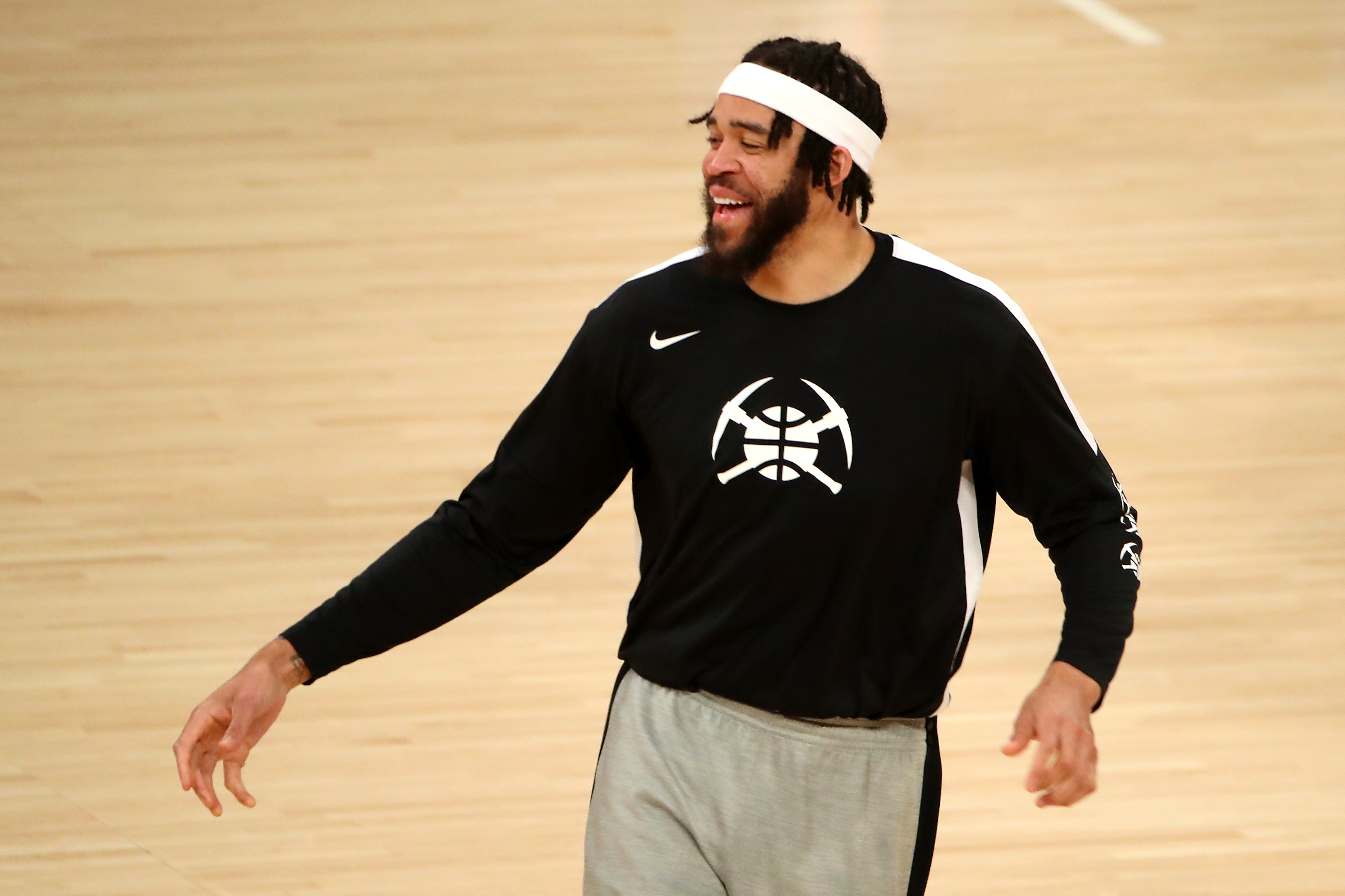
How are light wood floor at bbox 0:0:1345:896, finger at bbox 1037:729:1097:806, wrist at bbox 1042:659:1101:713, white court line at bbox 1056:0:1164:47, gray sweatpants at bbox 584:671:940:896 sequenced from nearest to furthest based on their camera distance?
finger at bbox 1037:729:1097:806, wrist at bbox 1042:659:1101:713, gray sweatpants at bbox 584:671:940:896, light wood floor at bbox 0:0:1345:896, white court line at bbox 1056:0:1164:47

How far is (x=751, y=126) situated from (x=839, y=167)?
12cm

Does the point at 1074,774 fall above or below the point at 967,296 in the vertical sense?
below

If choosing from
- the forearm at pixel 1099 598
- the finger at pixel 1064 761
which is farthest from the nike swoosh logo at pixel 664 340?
the finger at pixel 1064 761

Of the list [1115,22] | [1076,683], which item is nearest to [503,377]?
[1076,683]

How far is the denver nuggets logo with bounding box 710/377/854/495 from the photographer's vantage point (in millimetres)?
2271

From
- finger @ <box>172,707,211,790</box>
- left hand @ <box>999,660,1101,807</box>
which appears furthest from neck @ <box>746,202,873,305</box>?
finger @ <box>172,707,211,790</box>

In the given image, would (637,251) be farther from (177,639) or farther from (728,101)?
(728,101)

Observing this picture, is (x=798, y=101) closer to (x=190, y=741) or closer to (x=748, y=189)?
(x=748, y=189)

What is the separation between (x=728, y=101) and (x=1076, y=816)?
2070 mm

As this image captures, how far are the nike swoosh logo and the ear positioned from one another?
26 centimetres

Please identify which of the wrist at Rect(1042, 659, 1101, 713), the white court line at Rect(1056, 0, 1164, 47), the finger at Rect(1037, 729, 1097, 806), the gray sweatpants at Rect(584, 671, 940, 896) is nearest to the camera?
the finger at Rect(1037, 729, 1097, 806)

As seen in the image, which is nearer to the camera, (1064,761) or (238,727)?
(1064,761)

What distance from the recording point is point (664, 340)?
235 centimetres

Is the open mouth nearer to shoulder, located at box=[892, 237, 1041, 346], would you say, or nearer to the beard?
the beard
